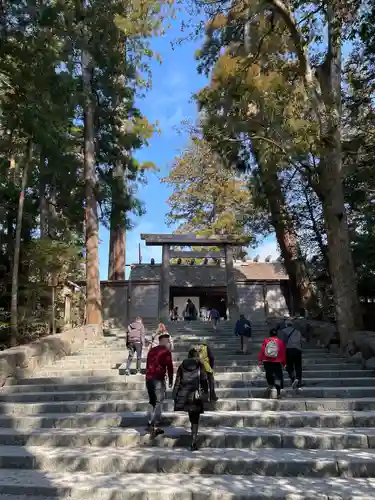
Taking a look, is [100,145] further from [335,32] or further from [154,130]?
[335,32]

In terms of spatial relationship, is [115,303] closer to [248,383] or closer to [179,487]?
[248,383]

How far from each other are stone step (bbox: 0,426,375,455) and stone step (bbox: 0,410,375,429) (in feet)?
0.58

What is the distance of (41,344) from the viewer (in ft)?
33.2

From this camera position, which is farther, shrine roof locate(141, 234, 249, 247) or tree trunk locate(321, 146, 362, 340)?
shrine roof locate(141, 234, 249, 247)

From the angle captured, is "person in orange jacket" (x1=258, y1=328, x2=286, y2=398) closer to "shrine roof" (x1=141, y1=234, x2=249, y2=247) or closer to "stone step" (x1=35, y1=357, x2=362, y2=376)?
"stone step" (x1=35, y1=357, x2=362, y2=376)

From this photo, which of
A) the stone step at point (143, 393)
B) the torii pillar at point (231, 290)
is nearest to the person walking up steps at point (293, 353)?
the stone step at point (143, 393)

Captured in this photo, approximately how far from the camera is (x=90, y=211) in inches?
619

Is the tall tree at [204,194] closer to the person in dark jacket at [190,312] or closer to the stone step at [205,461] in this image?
the person in dark jacket at [190,312]

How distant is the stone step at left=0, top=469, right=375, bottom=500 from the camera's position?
404 centimetres

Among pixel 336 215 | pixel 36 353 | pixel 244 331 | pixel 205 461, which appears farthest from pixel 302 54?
pixel 205 461

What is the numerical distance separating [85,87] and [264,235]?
30.0 feet

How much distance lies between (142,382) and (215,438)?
3.04m

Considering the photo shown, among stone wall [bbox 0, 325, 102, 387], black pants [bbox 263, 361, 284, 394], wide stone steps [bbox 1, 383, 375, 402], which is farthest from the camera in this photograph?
stone wall [bbox 0, 325, 102, 387]

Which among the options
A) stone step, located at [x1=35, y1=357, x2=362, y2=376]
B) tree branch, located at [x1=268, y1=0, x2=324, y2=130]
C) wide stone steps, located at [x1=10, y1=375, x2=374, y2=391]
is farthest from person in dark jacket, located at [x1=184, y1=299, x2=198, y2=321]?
tree branch, located at [x1=268, y1=0, x2=324, y2=130]
